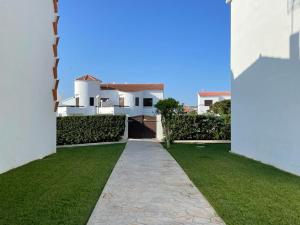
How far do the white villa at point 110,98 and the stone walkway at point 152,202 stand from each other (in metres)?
29.8

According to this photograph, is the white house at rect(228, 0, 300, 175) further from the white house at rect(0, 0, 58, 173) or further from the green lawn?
the white house at rect(0, 0, 58, 173)

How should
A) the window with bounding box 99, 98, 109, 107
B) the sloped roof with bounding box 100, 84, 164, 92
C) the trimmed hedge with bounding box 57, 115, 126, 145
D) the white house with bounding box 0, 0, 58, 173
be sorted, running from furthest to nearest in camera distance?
the sloped roof with bounding box 100, 84, 164, 92, the window with bounding box 99, 98, 109, 107, the trimmed hedge with bounding box 57, 115, 126, 145, the white house with bounding box 0, 0, 58, 173

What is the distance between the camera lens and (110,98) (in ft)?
148

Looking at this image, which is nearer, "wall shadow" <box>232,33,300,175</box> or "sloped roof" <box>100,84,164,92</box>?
"wall shadow" <box>232,33,300,175</box>

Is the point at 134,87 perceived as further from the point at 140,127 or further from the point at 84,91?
the point at 140,127

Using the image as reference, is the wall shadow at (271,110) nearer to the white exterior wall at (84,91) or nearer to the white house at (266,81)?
the white house at (266,81)

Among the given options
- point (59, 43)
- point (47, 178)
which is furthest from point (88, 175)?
point (59, 43)

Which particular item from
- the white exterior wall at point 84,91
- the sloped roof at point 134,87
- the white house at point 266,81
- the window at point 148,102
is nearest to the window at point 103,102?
the white exterior wall at point 84,91

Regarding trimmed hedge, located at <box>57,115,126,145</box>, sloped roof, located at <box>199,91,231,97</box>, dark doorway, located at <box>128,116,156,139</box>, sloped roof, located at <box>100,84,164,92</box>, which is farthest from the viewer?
sloped roof, located at <box>199,91,231,97</box>

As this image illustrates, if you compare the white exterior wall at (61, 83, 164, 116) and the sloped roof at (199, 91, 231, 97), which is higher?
the sloped roof at (199, 91, 231, 97)

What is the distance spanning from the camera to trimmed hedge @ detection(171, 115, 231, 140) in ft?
76.0

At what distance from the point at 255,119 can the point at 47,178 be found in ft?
25.7

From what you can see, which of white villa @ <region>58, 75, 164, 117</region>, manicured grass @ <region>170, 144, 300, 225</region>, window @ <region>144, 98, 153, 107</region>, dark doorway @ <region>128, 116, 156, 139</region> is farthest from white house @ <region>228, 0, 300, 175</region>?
window @ <region>144, 98, 153, 107</region>

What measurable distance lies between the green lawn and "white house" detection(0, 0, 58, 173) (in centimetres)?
111
